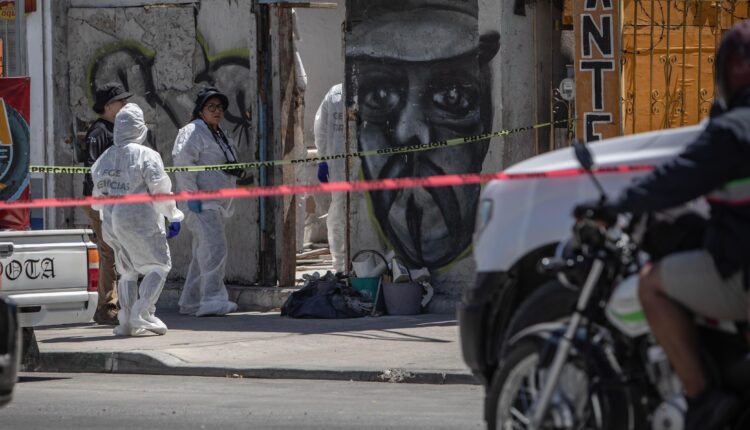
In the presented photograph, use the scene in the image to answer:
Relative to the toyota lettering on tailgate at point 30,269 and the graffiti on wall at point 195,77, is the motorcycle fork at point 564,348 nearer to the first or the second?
the toyota lettering on tailgate at point 30,269

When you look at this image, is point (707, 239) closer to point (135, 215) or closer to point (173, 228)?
point (135, 215)

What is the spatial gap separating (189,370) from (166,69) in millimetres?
5052

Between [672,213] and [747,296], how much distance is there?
1.64 feet

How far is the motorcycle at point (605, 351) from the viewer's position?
544 cm

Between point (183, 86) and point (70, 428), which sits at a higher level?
point (183, 86)

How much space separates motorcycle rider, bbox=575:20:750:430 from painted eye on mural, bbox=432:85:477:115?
26.9 ft

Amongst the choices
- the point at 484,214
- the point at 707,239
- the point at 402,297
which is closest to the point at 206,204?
the point at 402,297

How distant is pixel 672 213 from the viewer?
5.63 m

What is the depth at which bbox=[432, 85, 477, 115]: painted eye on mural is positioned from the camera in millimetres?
13625

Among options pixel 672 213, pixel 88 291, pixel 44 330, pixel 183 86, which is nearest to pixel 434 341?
pixel 88 291

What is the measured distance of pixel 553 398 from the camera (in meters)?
5.51

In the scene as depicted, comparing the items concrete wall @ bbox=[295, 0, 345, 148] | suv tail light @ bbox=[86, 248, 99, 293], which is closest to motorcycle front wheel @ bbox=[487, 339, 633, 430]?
suv tail light @ bbox=[86, 248, 99, 293]

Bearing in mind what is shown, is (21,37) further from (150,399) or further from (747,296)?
(747,296)

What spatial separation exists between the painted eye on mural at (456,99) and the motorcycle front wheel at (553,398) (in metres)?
7.96
